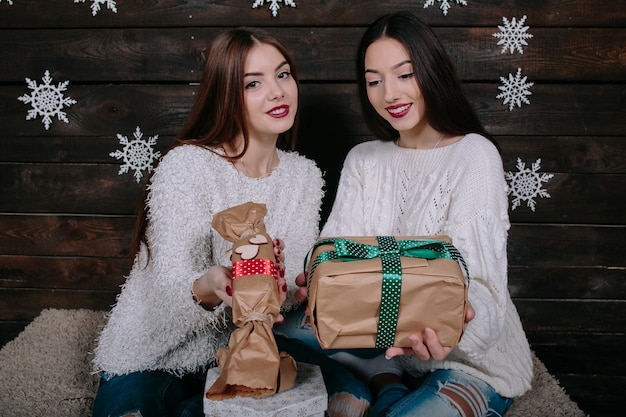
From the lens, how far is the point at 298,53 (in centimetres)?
199

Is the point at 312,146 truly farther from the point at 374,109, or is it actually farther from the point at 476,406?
the point at 476,406

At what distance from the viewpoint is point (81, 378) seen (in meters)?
1.70

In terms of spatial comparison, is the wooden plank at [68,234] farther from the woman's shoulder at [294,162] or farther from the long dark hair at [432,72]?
the long dark hair at [432,72]

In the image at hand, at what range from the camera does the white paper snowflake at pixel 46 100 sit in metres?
2.05

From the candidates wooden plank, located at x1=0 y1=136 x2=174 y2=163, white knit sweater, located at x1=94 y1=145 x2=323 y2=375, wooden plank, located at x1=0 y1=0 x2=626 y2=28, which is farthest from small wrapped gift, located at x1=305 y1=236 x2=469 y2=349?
wooden plank, located at x1=0 y1=136 x2=174 y2=163

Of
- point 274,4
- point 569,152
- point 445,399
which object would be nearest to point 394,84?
point 274,4

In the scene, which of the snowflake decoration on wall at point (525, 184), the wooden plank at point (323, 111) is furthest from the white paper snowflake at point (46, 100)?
the snowflake decoration on wall at point (525, 184)

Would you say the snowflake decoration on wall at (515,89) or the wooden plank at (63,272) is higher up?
the snowflake decoration on wall at (515,89)

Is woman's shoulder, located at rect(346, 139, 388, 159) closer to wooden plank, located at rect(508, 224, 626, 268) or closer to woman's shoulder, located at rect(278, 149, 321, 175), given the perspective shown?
woman's shoulder, located at rect(278, 149, 321, 175)

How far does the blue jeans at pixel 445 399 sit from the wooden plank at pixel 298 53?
3.72ft

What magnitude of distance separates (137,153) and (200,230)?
2.66 feet

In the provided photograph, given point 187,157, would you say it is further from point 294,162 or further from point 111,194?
point 111,194

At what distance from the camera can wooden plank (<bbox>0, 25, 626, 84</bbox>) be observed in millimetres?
1948

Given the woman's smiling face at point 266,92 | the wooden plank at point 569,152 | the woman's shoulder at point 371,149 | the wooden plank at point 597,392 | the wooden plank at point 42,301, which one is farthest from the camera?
the wooden plank at point 42,301
